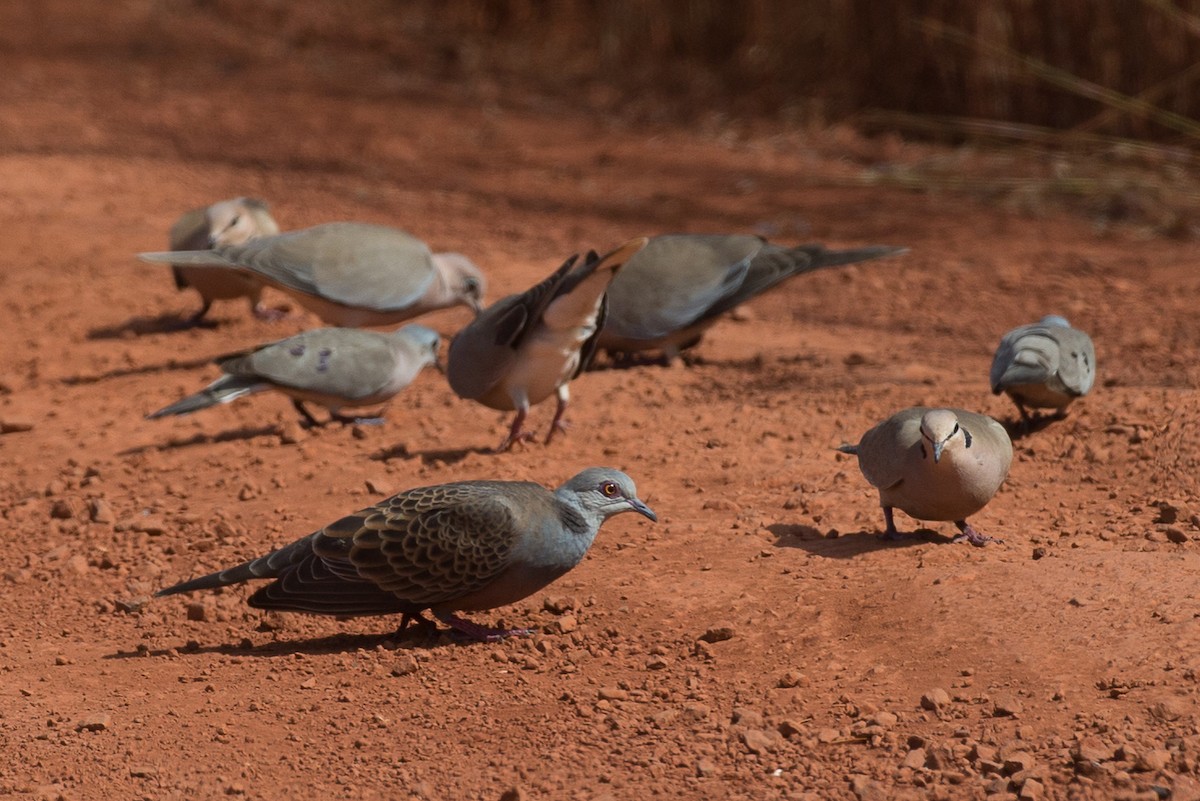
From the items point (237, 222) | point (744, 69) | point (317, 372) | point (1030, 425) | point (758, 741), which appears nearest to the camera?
point (758, 741)

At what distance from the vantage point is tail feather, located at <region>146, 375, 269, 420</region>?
6688 millimetres

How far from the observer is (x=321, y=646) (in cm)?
475

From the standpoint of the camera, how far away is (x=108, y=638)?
4.97 m

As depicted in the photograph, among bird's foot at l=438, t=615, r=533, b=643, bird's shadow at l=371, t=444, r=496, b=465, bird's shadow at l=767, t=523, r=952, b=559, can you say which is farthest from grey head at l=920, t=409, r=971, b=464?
bird's shadow at l=371, t=444, r=496, b=465

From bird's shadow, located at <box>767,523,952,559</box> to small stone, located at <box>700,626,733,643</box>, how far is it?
0.63 meters

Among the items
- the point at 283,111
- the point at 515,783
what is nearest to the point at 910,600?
the point at 515,783

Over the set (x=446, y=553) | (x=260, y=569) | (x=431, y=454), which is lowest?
(x=431, y=454)

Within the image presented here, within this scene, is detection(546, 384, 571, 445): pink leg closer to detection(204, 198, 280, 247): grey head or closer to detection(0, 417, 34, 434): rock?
detection(0, 417, 34, 434): rock

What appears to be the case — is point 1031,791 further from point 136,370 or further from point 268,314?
point 268,314

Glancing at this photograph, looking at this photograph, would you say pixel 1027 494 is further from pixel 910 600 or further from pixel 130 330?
pixel 130 330

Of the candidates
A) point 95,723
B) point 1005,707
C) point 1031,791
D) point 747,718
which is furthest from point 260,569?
point 1031,791

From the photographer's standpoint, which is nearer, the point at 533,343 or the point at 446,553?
the point at 446,553

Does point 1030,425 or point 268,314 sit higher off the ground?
point 1030,425

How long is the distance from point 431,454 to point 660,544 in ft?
5.22
